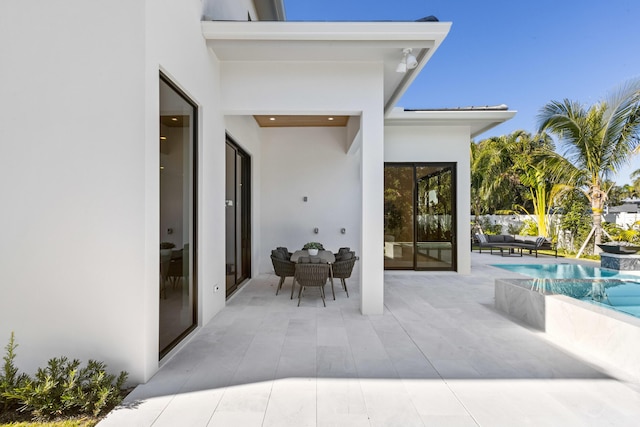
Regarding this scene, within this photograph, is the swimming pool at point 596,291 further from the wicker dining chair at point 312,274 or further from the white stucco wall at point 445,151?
the wicker dining chair at point 312,274

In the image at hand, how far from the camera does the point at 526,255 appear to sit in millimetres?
10797

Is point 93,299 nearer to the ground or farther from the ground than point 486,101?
nearer to the ground

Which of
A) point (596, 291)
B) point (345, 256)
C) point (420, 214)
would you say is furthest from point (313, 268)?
point (596, 291)

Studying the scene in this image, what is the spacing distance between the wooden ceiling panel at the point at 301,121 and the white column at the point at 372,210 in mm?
2540

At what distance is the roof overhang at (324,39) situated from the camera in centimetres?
362

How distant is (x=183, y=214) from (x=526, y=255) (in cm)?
1216

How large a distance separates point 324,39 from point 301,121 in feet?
10.9

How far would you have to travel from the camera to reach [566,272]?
287 inches

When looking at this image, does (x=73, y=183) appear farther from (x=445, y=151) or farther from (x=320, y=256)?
(x=445, y=151)

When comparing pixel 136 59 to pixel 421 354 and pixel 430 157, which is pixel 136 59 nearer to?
pixel 421 354

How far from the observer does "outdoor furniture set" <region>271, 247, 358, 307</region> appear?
467cm

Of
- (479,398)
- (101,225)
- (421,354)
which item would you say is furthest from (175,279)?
(479,398)

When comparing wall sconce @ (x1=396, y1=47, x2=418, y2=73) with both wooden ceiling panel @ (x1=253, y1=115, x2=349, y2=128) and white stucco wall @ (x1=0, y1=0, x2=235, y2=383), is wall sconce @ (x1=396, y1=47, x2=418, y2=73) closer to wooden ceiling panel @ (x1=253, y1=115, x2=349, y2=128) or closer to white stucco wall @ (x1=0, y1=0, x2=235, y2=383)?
wooden ceiling panel @ (x1=253, y1=115, x2=349, y2=128)

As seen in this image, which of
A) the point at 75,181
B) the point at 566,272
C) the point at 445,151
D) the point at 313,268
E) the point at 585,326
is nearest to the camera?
the point at 75,181
